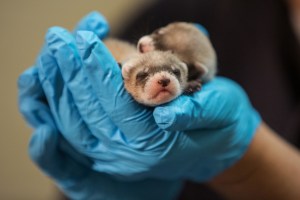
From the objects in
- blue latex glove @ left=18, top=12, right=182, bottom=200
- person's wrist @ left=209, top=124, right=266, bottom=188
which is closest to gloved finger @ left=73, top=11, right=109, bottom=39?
blue latex glove @ left=18, top=12, right=182, bottom=200

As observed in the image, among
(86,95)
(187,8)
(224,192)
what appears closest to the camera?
(86,95)

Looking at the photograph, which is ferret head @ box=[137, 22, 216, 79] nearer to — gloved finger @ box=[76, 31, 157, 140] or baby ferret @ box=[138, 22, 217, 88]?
baby ferret @ box=[138, 22, 217, 88]

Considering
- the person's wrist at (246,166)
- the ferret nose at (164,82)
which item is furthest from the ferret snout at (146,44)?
the person's wrist at (246,166)

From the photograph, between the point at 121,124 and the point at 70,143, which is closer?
the point at 121,124

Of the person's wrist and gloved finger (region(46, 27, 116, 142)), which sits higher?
gloved finger (region(46, 27, 116, 142))

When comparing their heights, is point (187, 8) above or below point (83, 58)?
below

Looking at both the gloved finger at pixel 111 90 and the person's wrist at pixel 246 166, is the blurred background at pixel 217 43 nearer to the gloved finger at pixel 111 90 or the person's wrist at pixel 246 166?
the person's wrist at pixel 246 166

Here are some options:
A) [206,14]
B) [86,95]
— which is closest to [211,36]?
[206,14]

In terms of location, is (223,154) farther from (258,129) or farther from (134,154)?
(134,154)
